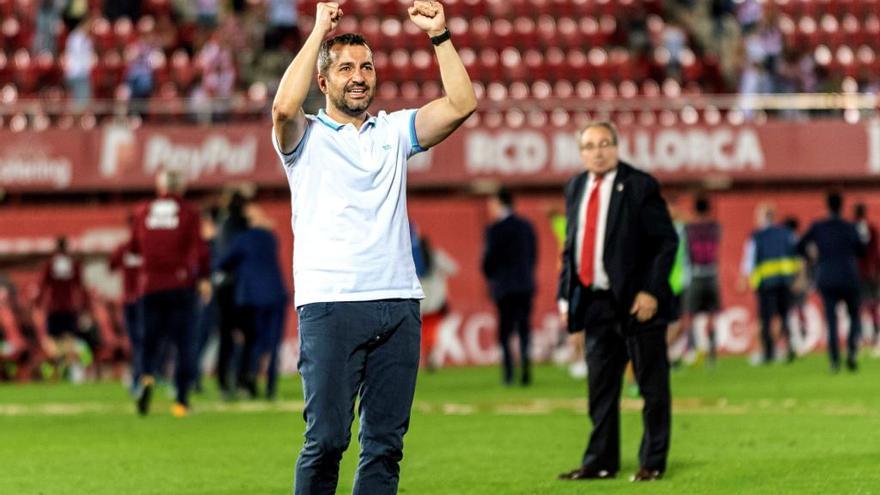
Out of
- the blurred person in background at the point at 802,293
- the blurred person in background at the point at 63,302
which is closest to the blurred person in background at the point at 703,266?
the blurred person in background at the point at 802,293

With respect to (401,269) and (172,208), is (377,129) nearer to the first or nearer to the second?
(401,269)

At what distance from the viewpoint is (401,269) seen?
22.0 feet

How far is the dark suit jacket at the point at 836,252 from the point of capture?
67.0 feet

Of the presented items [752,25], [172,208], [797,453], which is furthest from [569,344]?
[797,453]

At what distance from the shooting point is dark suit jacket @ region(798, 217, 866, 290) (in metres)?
20.4

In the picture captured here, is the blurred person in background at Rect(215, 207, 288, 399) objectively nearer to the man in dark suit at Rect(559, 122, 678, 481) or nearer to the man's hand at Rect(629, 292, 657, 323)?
the man in dark suit at Rect(559, 122, 678, 481)

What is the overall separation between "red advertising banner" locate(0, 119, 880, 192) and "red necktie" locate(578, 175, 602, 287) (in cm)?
1619

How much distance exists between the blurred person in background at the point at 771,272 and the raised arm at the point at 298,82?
56.2 feet

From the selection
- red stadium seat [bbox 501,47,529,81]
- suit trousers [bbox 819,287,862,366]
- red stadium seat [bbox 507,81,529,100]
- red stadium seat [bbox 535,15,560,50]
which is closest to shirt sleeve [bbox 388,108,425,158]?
suit trousers [bbox 819,287,862,366]

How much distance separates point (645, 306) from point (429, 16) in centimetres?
Result: 343

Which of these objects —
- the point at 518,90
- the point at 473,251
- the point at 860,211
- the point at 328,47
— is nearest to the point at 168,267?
the point at 328,47

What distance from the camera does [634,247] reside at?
984cm

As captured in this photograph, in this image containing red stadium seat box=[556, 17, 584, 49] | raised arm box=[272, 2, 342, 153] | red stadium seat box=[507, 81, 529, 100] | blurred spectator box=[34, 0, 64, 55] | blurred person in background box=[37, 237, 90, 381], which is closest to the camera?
raised arm box=[272, 2, 342, 153]

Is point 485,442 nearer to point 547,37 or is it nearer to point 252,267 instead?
Result: point 252,267
